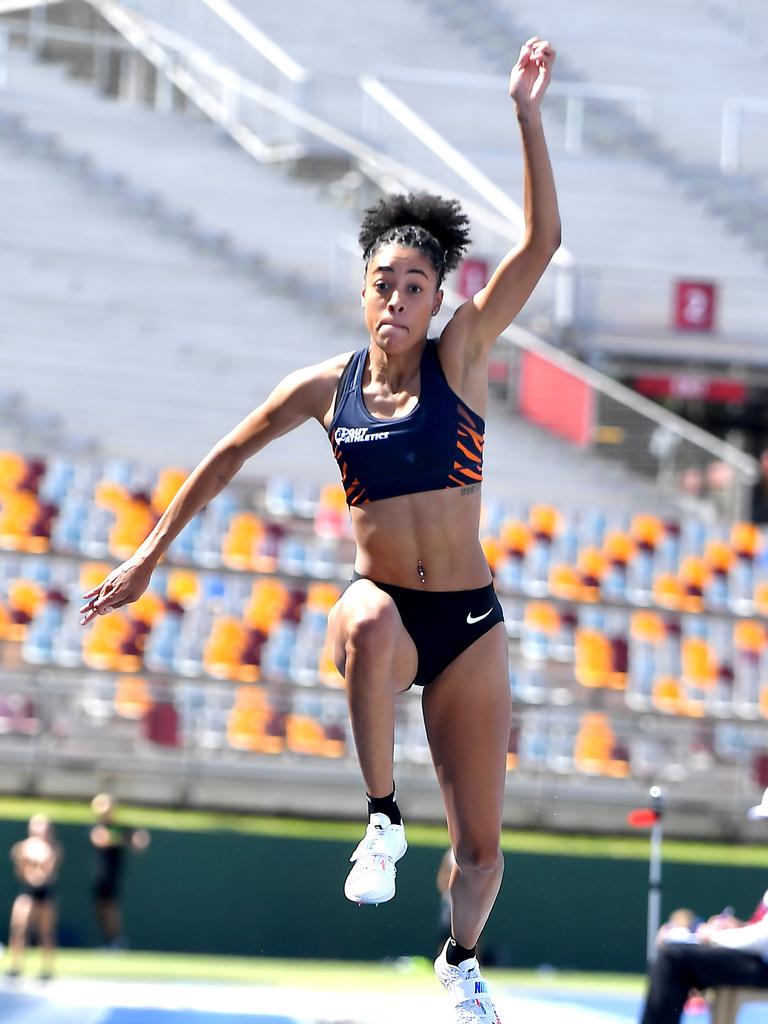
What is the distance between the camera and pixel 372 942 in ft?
43.4

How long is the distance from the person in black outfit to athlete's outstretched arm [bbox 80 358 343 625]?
4197mm

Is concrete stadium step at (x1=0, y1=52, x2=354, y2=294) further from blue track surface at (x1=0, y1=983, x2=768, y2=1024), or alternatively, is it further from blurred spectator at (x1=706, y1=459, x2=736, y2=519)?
blue track surface at (x1=0, y1=983, x2=768, y2=1024)

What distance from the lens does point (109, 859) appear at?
12844mm

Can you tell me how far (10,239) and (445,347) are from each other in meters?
14.4

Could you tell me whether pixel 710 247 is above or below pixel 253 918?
above

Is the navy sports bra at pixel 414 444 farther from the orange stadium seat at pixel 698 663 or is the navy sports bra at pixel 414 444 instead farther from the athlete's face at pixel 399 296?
the orange stadium seat at pixel 698 663

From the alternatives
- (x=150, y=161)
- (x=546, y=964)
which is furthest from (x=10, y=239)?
(x=546, y=964)

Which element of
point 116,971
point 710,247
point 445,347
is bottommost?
point 116,971

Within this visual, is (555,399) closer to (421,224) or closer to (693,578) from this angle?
(693,578)

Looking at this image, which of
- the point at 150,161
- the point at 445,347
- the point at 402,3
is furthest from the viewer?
the point at 402,3

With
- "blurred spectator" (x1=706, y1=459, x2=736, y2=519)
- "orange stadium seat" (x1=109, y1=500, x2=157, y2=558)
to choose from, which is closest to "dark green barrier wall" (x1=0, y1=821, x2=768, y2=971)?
"orange stadium seat" (x1=109, y1=500, x2=157, y2=558)

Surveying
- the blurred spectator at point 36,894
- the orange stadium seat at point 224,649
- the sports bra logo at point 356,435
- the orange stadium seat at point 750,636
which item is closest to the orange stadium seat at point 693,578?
the orange stadium seat at point 750,636

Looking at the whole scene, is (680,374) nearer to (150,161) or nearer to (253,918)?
(150,161)

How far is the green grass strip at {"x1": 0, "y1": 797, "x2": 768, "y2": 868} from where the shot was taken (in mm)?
13141
